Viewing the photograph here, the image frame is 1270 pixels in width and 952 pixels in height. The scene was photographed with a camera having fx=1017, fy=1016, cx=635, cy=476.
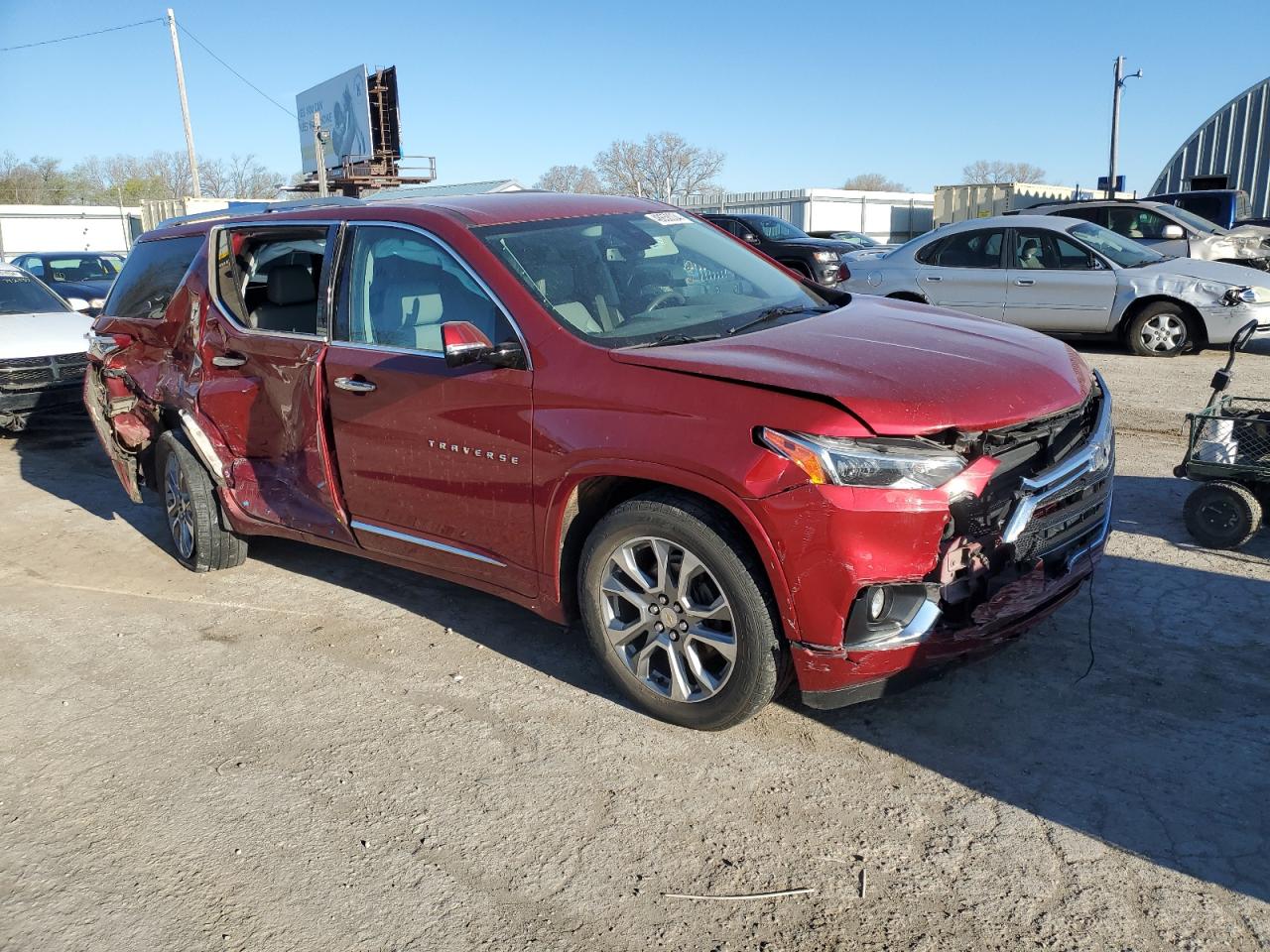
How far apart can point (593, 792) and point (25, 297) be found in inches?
392

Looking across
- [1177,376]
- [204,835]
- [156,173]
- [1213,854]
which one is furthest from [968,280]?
[156,173]

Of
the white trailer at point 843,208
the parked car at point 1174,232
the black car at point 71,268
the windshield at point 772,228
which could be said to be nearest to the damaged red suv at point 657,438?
the parked car at point 1174,232

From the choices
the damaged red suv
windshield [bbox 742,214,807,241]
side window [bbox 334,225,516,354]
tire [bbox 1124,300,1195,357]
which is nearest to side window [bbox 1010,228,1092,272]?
tire [bbox 1124,300,1195,357]

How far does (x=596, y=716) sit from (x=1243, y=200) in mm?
21548

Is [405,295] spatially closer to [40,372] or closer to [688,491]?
[688,491]

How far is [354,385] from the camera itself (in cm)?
425

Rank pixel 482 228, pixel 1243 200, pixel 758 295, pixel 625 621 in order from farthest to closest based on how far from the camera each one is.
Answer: pixel 1243 200
pixel 758 295
pixel 482 228
pixel 625 621

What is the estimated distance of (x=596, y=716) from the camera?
12.3 ft

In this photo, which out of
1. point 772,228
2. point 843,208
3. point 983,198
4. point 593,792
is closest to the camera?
point 593,792

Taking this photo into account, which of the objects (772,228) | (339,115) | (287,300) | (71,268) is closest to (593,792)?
(287,300)

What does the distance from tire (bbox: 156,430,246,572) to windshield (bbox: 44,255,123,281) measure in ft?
42.2

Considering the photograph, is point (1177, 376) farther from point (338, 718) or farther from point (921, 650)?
point (338, 718)

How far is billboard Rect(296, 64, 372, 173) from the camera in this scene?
38.8m

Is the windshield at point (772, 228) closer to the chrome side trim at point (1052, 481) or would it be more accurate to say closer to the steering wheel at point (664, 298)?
the steering wheel at point (664, 298)
